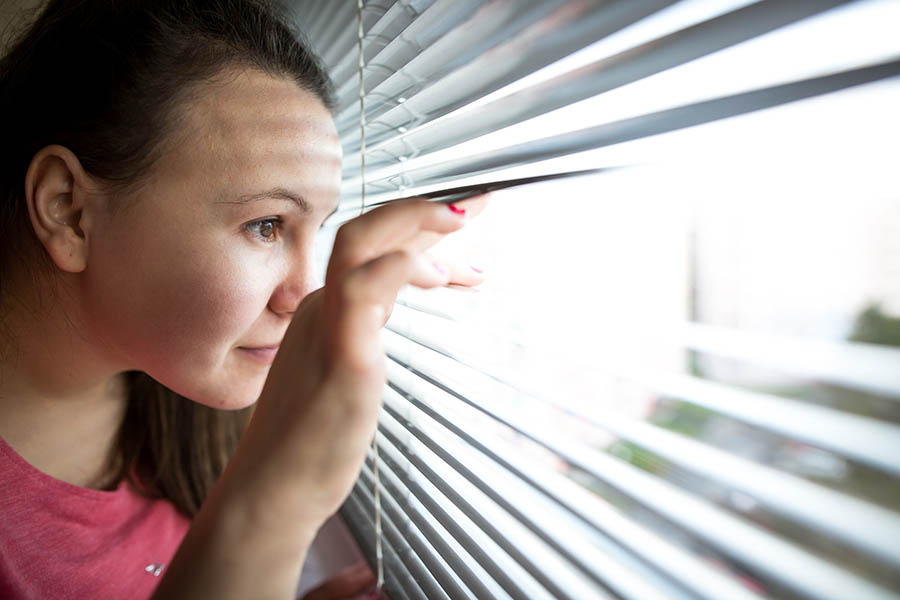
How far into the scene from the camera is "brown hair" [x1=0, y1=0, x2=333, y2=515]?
0.96 m

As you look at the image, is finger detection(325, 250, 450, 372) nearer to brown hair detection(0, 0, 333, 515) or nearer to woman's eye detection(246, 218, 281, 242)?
woman's eye detection(246, 218, 281, 242)

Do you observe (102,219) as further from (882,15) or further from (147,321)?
(882,15)

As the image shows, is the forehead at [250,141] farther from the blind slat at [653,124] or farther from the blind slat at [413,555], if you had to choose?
the blind slat at [413,555]

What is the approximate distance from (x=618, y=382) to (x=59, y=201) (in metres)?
1.00

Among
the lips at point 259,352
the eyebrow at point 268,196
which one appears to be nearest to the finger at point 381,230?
the eyebrow at point 268,196

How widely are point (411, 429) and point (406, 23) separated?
0.77 meters

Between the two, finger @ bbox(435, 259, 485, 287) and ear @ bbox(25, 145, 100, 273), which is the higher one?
ear @ bbox(25, 145, 100, 273)

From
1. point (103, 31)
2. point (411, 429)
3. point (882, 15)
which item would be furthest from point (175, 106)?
point (882, 15)

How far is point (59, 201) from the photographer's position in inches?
38.4

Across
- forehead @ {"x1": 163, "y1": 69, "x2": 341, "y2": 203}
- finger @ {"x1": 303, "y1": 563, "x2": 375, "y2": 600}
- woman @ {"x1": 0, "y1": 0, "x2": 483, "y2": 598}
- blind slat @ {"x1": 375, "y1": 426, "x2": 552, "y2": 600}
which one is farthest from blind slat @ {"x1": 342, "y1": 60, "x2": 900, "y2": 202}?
finger @ {"x1": 303, "y1": 563, "x2": 375, "y2": 600}

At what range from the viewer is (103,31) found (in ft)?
3.26

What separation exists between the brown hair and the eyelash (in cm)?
20

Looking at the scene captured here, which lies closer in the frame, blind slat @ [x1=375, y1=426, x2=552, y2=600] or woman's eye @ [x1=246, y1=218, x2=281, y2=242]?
blind slat @ [x1=375, y1=426, x2=552, y2=600]

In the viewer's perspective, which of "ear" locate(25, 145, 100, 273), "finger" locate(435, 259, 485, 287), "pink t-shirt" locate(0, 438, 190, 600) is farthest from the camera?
"pink t-shirt" locate(0, 438, 190, 600)
